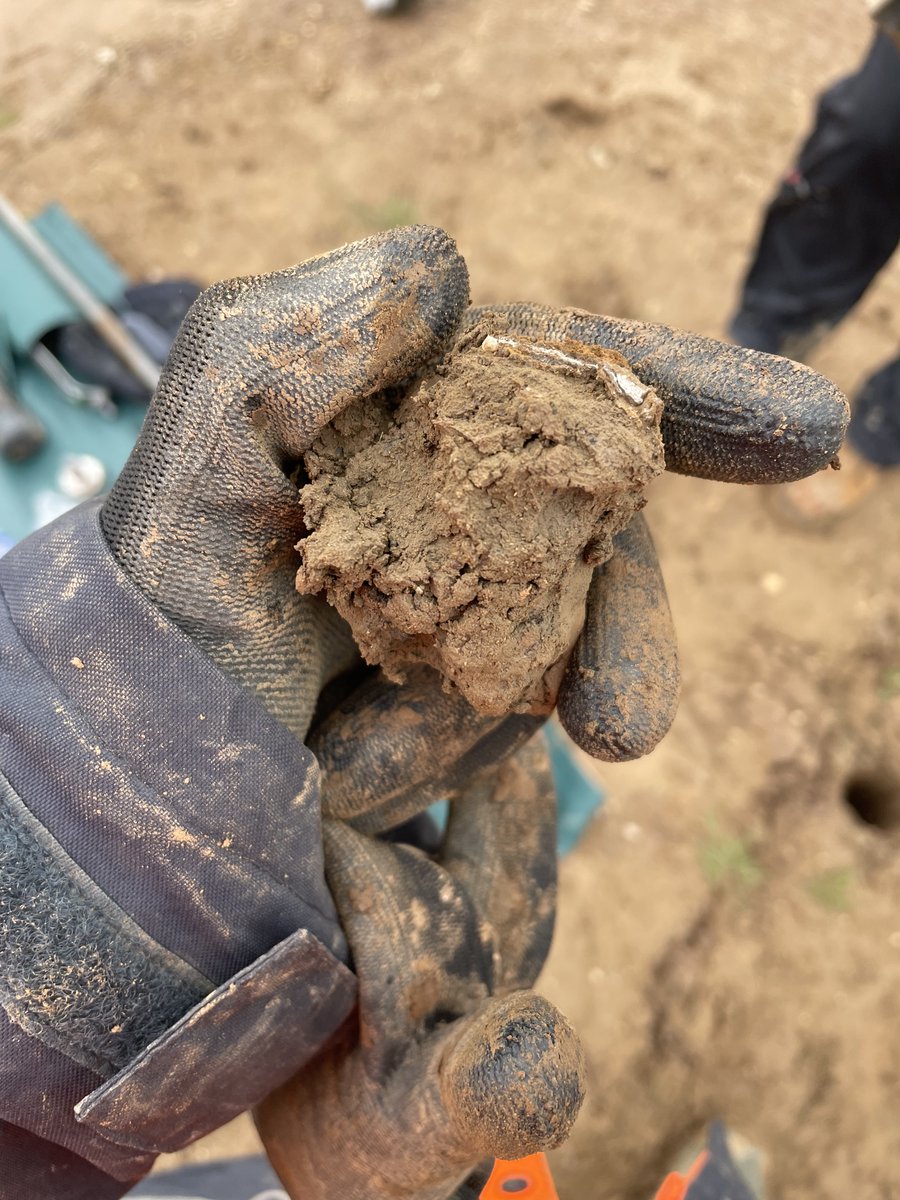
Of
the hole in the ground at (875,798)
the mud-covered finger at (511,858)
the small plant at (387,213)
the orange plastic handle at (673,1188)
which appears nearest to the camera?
the mud-covered finger at (511,858)

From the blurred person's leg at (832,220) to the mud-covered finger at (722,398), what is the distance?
2186 millimetres

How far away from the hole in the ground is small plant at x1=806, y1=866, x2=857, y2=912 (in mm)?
264

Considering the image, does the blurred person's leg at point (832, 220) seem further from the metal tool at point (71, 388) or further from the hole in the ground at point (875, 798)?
the metal tool at point (71, 388)

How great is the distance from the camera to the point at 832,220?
3182 mm

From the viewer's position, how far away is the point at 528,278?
412 cm

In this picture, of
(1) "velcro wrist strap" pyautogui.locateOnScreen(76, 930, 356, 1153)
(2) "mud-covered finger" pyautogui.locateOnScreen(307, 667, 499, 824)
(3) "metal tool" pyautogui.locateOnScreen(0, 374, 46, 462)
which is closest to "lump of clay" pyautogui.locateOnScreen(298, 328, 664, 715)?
(2) "mud-covered finger" pyautogui.locateOnScreen(307, 667, 499, 824)

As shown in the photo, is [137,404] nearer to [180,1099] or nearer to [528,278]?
[528,278]

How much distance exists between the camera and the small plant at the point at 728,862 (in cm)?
303

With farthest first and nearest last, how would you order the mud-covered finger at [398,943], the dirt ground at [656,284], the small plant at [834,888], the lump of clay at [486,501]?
the small plant at [834,888]
the dirt ground at [656,284]
the mud-covered finger at [398,943]
the lump of clay at [486,501]

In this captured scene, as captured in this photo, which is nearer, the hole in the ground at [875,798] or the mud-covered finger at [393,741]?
the mud-covered finger at [393,741]

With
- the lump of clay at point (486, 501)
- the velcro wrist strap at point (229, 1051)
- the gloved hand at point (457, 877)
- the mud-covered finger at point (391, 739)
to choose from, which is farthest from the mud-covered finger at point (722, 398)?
the velcro wrist strap at point (229, 1051)

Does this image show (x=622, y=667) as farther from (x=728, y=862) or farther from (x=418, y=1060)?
(x=728, y=862)

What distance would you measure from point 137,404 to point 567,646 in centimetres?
255

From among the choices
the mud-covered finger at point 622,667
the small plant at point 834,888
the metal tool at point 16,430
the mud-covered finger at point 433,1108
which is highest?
the metal tool at point 16,430
